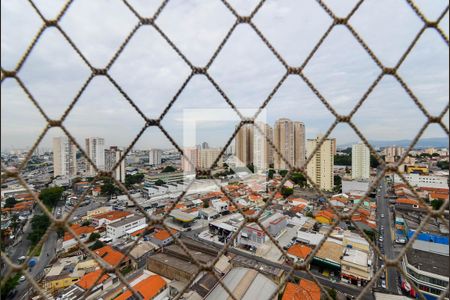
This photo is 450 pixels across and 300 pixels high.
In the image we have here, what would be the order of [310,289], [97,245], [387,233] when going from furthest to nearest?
[387,233] → [97,245] → [310,289]

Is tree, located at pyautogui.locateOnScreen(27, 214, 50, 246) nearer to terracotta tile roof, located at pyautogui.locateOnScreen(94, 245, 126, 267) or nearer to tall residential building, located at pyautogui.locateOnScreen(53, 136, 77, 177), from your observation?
tall residential building, located at pyautogui.locateOnScreen(53, 136, 77, 177)

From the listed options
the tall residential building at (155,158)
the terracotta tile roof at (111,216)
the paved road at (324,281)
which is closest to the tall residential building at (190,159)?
the paved road at (324,281)

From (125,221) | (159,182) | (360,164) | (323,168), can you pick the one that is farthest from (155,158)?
(360,164)

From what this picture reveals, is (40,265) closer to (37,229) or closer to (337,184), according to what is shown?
(37,229)

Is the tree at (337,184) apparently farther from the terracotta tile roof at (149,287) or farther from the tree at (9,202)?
the tree at (9,202)

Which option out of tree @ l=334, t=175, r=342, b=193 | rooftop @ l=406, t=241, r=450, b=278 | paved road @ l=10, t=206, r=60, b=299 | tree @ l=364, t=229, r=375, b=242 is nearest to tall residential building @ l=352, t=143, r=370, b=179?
tree @ l=334, t=175, r=342, b=193
